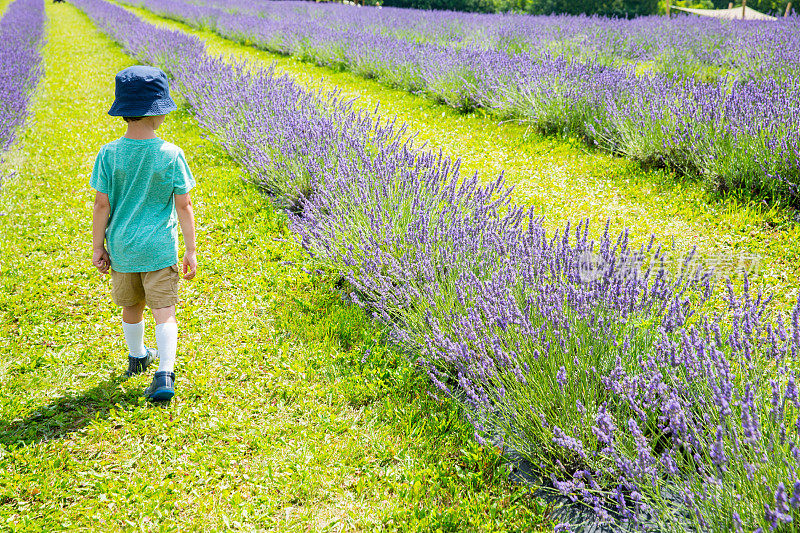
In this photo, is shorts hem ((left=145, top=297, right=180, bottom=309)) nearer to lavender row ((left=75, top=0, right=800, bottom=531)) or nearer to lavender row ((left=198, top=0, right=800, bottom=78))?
lavender row ((left=75, top=0, right=800, bottom=531))

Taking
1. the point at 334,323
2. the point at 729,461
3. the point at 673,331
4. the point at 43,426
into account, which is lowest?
the point at 43,426

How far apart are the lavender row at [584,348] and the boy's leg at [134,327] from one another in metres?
1.08

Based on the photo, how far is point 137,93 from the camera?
2123mm

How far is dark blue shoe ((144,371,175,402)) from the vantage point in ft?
7.82

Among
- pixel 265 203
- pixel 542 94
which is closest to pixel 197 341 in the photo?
pixel 265 203

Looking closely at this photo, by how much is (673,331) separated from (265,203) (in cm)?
348

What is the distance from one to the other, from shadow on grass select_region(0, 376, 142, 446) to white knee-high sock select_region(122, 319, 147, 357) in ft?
0.50

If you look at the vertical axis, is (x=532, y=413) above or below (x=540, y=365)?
below

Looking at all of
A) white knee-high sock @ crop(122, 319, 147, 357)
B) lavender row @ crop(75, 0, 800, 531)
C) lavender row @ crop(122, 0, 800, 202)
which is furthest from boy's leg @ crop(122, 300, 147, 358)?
lavender row @ crop(122, 0, 800, 202)

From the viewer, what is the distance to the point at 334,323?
9.53ft

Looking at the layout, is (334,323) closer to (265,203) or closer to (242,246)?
(242,246)

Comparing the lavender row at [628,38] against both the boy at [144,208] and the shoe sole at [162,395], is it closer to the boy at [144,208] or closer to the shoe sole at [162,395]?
the boy at [144,208]

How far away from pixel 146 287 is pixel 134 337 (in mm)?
345

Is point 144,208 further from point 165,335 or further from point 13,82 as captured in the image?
point 13,82
